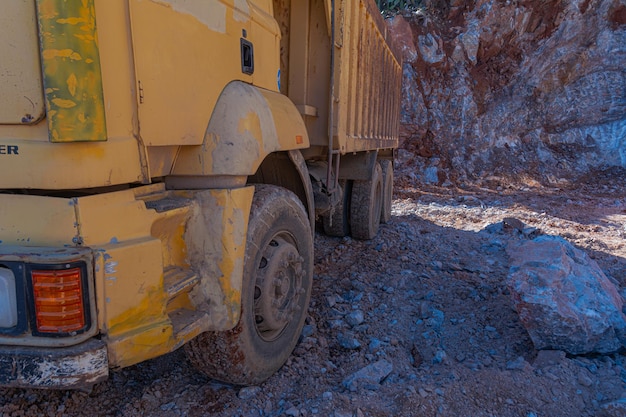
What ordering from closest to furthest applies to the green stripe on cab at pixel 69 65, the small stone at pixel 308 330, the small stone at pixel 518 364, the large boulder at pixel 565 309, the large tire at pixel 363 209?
the green stripe on cab at pixel 69 65 < the small stone at pixel 518 364 < the large boulder at pixel 565 309 < the small stone at pixel 308 330 < the large tire at pixel 363 209

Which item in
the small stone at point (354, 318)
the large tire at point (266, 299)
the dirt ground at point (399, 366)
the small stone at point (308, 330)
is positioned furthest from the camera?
the small stone at point (354, 318)

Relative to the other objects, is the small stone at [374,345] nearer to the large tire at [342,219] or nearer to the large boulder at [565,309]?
the large boulder at [565,309]

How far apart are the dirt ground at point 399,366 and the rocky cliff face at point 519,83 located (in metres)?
9.75

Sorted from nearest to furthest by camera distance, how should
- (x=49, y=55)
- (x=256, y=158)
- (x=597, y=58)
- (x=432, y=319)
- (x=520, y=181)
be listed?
(x=49, y=55) < (x=256, y=158) < (x=432, y=319) < (x=520, y=181) < (x=597, y=58)

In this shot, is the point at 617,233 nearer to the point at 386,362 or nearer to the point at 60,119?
the point at 386,362

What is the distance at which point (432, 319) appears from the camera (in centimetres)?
359

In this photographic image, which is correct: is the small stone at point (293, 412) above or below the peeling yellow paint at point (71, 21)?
below

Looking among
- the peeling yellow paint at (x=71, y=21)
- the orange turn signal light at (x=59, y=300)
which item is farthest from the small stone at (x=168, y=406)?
the peeling yellow paint at (x=71, y=21)

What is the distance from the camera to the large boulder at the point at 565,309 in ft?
9.50

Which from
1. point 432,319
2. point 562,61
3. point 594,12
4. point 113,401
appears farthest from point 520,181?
point 113,401

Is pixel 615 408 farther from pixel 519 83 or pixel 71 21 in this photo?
pixel 519 83

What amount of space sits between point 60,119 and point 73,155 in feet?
0.41

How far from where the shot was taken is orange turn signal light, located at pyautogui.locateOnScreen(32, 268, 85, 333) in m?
1.55

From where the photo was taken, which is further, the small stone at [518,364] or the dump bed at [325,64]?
the dump bed at [325,64]
